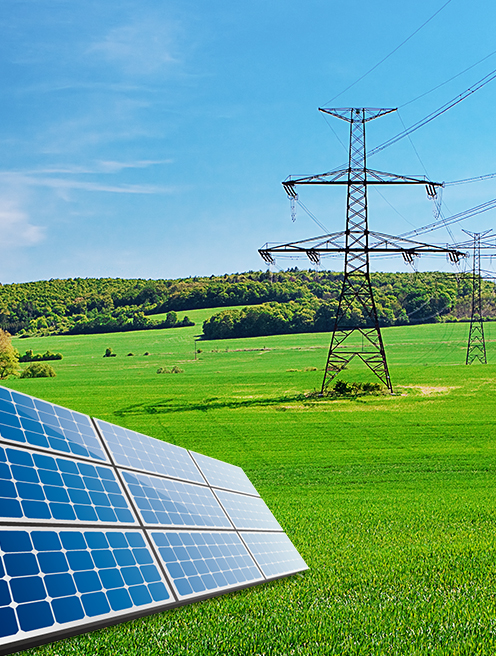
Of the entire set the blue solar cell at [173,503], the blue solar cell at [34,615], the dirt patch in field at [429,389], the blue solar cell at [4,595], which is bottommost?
the dirt patch in field at [429,389]

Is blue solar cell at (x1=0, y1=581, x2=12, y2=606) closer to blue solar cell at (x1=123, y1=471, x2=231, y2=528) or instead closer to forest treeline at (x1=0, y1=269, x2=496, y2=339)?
blue solar cell at (x1=123, y1=471, x2=231, y2=528)

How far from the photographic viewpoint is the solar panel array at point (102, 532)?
4.50 meters

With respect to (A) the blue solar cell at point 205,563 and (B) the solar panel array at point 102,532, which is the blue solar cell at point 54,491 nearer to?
(B) the solar panel array at point 102,532

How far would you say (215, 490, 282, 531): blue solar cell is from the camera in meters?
8.67

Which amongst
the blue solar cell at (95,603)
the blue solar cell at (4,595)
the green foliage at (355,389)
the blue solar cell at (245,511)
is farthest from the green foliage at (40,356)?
the blue solar cell at (4,595)

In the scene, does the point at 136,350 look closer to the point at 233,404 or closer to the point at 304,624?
the point at 233,404

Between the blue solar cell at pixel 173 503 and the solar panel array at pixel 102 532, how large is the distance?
26 millimetres

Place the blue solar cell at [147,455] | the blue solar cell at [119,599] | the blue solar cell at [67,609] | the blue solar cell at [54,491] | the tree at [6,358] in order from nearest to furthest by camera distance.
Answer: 1. the blue solar cell at [67,609]
2. the blue solar cell at [119,599]
3. the blue solar cell at [54,491]
4. the blue solar cell at [147,455]
5. the tree at [6,358]

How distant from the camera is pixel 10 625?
398 cm

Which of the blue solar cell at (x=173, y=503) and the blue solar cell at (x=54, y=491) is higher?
the blue solar cell at (x=54, y=491)

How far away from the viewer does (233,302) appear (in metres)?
159

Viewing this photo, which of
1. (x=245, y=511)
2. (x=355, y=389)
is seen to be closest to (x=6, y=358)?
(x=355, y=389)

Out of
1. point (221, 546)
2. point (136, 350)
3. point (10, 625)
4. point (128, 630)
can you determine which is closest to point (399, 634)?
point (221, 546)

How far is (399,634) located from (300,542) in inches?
225
